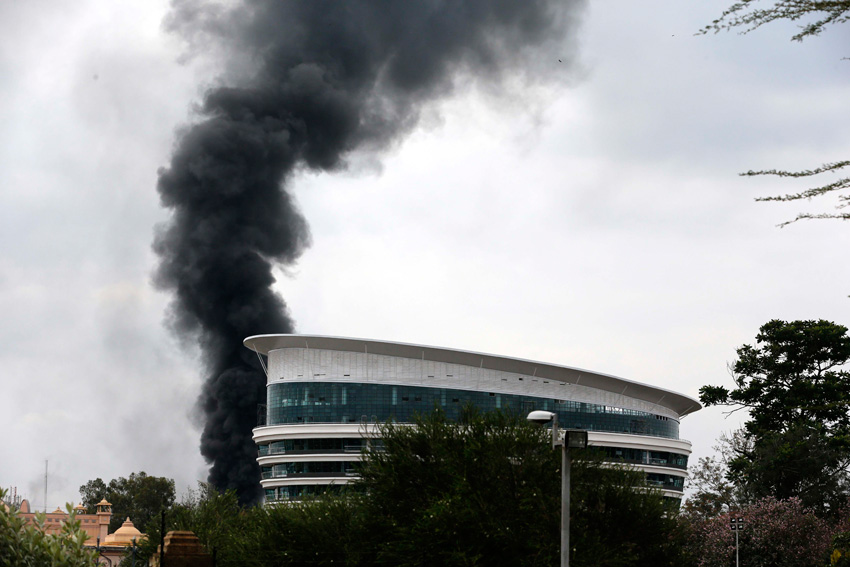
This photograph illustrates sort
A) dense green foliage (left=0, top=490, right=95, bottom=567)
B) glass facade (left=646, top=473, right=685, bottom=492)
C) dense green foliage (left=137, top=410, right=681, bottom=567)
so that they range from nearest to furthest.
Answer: dense green foliage (left=0, top=490, right=95, bottom=567) < dense green foliage (left=137, top=410, right=681, bottom=567) < glass facade (left=646, top=473, right=685, bottom=492)

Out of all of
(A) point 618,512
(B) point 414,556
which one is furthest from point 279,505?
(A) point 618,512

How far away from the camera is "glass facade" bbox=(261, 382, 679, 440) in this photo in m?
109

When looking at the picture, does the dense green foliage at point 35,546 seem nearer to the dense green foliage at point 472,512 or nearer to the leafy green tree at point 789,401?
the dense green foliage at point 472,512

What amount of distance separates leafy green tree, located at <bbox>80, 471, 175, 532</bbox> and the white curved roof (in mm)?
47318

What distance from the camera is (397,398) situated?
110 metres

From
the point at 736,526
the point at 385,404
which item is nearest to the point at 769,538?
the point at 736,526

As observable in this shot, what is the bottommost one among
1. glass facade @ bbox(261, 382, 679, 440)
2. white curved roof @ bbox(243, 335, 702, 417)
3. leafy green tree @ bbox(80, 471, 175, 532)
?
leafy green tree @ bbox(80, 471, 175, 532)

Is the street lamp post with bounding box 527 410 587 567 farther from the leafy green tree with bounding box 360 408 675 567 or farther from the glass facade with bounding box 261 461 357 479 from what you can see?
the glass facade with bounding box 261 461 357 479

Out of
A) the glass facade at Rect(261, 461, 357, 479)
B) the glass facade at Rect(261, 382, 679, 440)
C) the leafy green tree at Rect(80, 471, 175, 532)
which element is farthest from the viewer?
the leafy green tree at Rect(80, 471, 175, 532)

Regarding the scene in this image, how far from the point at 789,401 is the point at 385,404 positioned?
46.0m

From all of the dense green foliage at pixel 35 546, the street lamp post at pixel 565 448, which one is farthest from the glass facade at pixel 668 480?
the dense green foliage at pixel 35 546

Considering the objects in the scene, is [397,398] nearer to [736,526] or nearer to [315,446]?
[315,446]

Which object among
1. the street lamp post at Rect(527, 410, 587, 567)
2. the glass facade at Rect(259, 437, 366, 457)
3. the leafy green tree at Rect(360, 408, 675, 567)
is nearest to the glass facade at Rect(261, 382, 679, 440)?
the glass facade at Rect(259, 437, 366, 457)

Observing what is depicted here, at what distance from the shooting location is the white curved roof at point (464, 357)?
11194cm
